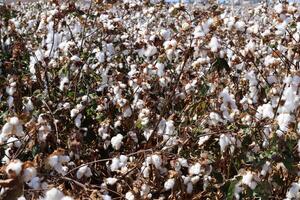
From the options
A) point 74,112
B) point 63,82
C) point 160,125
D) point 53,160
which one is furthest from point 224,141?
point 63,82

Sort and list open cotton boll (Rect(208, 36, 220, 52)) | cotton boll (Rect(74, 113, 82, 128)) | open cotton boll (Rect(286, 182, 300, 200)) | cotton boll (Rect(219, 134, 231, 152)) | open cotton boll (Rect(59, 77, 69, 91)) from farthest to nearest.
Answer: open cotton boll (Rect(59, 77, 69, 91)) < cotton boll (Rect(74, 113, 82, 128)) < open cotton boll (Rect(208, 36, 220, 52)) < cotton boll (Rect(219, 134, 231, 152)) < open cotton boll (Rect(286, 182, 300, 200))

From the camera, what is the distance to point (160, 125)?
11.4 ft

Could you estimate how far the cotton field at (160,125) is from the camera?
257cm

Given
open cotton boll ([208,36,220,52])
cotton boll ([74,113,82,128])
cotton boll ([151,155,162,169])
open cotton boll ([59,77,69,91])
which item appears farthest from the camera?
open cotton boll ([59,77,69,91])

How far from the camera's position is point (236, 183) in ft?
8.44

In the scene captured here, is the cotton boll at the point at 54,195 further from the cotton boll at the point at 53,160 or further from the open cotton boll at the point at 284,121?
the open cotton boll at the point at 284,121

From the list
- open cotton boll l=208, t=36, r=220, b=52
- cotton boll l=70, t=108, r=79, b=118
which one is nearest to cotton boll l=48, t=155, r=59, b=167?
open cotton boll l=208, t=36, r=220, b=52

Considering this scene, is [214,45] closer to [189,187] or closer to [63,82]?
[189,187]

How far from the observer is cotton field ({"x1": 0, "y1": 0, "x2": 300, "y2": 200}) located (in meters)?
2.57

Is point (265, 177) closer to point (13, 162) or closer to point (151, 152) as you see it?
point (151, 152)

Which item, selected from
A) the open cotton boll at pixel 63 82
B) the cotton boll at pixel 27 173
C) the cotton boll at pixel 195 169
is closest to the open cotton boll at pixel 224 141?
the cotton boll at pixel 195 169

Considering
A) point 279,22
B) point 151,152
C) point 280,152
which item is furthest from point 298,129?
point 279,22

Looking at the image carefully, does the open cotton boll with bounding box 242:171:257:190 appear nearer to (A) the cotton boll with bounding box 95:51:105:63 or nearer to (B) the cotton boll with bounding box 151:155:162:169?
(B) the cotton boll with bounding box 151:155:162:169

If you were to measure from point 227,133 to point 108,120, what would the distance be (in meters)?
1.20
